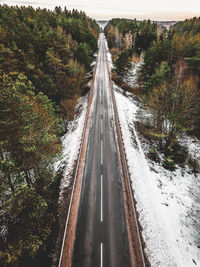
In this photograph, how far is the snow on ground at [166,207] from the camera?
11.3 metres

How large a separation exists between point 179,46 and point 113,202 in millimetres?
34911

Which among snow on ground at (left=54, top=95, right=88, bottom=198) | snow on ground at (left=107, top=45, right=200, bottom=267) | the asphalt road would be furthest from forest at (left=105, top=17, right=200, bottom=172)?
snow on ground at (left=54, top=95, right=88, bottom=198)

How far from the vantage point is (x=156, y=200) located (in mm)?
14984

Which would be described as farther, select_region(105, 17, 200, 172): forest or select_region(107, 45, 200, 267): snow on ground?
select_region(105, 17, 200, 172): forest

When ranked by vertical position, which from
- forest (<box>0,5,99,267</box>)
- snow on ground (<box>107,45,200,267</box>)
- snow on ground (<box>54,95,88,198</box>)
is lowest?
snow on ground (<box>107,45,200,267</box>)

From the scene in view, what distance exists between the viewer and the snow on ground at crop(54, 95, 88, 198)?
684 inches

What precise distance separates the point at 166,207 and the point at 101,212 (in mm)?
6645

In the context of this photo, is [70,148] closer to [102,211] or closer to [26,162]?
[26,162]

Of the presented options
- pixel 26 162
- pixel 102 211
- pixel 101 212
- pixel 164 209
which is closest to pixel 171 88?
pixel 164 209

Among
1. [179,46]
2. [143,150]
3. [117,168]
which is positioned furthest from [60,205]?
[179,46]

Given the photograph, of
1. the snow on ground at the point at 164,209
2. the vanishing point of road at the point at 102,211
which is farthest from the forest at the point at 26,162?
the snow on ground at the point at 164,209

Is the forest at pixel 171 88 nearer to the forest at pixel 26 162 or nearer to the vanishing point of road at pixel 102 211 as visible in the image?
the vanishing point of road at pixel 102 211

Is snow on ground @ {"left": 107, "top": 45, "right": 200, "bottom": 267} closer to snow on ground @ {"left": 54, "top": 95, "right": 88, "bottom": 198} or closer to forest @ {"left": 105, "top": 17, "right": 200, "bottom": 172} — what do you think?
forest @ {"left": 105, "top": 17, "right": 200, "bottom": 172}

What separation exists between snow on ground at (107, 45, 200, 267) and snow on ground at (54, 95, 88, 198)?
7.31 meters
